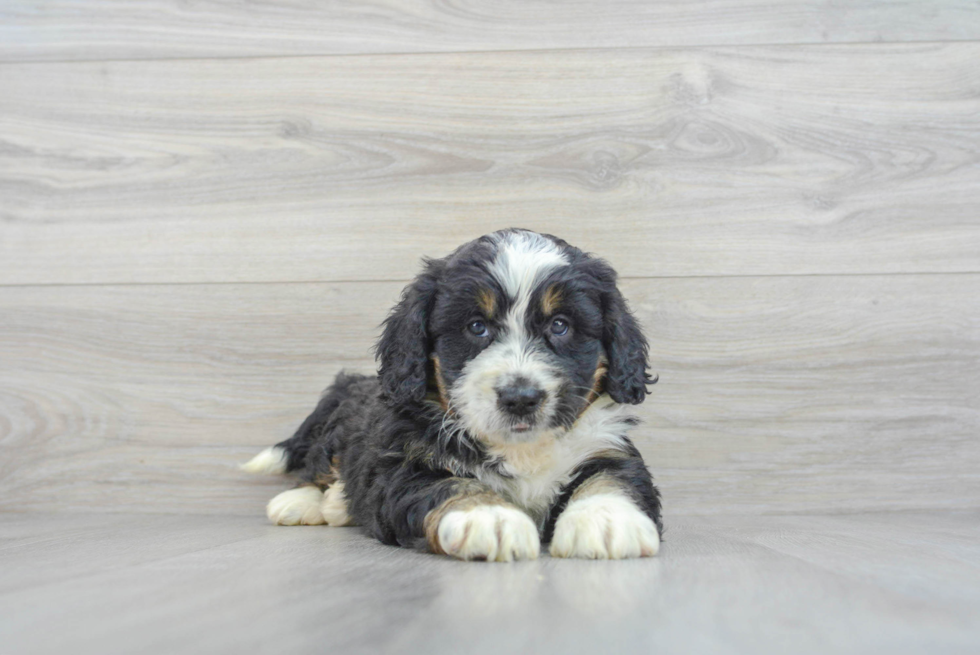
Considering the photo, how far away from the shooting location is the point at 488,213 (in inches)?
116

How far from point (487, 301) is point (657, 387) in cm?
110

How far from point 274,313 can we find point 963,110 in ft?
8.58

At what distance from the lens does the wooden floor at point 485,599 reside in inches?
42.1

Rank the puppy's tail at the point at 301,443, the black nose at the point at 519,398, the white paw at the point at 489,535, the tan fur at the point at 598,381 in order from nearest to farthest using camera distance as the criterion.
A: 1. the white paw at the point at 489,535
2. the black nose at the point at 519,398
3. the tan fur at the point at 598,381
4. the puppy's tail at the point at 301,443

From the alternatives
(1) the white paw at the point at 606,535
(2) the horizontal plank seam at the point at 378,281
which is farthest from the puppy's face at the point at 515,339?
(2) the horizontal plank seam at the point at 378,281

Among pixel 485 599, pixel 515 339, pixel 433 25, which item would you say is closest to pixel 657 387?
pixel 515 339

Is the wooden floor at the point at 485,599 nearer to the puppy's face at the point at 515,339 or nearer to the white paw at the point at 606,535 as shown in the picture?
the white paw at the point at 606,535

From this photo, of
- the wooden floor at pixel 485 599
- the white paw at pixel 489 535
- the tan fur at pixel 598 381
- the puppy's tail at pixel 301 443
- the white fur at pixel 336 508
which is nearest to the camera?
the wooden floor at pixel 485 599

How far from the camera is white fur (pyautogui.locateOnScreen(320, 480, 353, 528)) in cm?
253

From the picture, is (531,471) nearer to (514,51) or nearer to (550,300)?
(550,300)

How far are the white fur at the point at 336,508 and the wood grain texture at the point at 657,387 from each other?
1.61 feet

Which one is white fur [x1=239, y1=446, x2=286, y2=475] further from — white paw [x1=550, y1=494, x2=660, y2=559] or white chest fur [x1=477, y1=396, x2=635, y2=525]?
white paw [x1=550, y1=494, x2=660, y2=559]

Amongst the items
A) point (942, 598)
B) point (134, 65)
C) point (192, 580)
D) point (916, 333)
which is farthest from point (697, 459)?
point (134, 65)

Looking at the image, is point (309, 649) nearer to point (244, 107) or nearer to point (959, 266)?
point (244, 107)
